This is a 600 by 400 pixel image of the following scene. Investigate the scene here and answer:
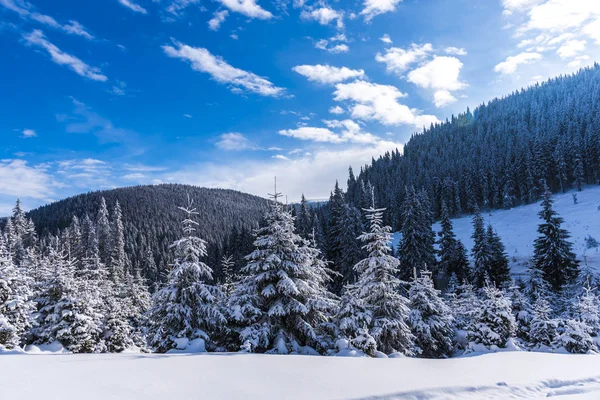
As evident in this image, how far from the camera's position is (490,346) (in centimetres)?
1675

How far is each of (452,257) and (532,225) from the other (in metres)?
31.2

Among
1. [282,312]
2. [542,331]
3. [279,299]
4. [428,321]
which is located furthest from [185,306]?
[542,331]

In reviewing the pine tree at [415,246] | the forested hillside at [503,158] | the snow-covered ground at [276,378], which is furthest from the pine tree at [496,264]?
the snow-covered ground at [276,378]

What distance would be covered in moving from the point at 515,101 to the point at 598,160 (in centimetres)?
12635

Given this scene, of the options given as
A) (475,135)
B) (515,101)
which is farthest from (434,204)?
(515,101)

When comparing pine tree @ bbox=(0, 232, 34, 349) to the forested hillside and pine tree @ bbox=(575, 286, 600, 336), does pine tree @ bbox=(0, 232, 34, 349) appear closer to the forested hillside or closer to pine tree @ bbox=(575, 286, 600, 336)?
pine tree @ bbox=(575, 286, 600, 336)

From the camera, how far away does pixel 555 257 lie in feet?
112

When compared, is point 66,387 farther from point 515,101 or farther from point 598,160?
point 515,101

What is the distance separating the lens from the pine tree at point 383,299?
47.5 feet

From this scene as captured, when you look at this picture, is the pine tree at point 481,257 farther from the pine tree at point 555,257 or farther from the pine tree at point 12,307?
the pine tree at point 12,307

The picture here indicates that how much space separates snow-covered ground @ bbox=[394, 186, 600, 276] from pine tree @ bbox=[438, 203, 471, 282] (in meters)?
10.5

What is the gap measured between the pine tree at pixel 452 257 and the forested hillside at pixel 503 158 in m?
11.7

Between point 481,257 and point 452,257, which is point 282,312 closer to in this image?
point 481,257

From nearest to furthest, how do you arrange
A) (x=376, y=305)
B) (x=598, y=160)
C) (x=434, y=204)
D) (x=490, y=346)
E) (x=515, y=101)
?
(x=376, y=305), (x=490, y=346), (x=598, y=160), (x=434, y=204), (x=515, y=101)
